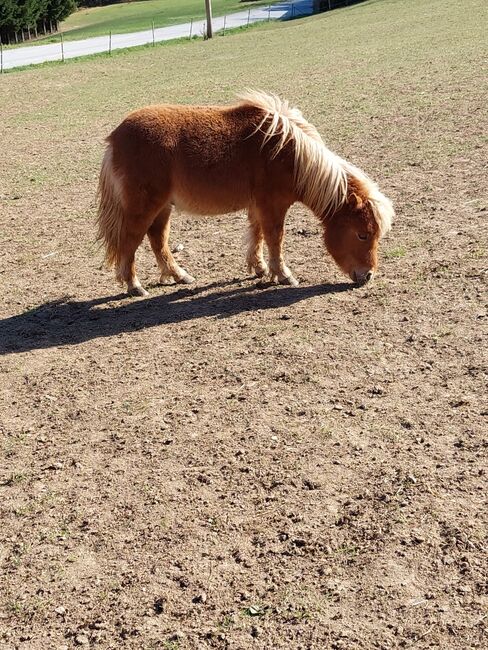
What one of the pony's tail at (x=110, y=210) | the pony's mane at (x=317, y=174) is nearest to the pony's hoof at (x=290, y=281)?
the pony's mane at (x=317, y=174)

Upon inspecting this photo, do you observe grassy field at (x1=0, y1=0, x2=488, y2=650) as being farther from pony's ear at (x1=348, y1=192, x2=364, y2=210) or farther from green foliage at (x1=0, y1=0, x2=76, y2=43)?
green foliage at (x1=0, y1=0, x2=76, y2=43)

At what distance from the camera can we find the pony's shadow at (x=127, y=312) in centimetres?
653

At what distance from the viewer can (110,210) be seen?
6949mm

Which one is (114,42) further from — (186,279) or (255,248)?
(255,248)

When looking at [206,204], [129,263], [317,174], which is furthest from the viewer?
[129,263]

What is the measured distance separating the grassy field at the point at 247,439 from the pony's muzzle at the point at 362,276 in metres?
0.12

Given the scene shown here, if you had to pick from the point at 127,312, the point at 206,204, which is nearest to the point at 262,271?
the point at 206,204

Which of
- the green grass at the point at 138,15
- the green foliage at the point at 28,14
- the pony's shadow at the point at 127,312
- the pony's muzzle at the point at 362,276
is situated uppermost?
the pony's muzzle at the point at 362,276

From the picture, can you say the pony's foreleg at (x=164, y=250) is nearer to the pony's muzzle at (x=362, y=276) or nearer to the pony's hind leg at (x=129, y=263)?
the pony's hind leg at (x=129, y=263)

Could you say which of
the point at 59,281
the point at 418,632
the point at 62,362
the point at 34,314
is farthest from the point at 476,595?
the point at 59,281

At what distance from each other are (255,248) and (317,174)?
3.22ft

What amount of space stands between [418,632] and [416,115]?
11.1 metres

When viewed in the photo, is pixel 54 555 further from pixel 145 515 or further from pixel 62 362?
pixel 62 362

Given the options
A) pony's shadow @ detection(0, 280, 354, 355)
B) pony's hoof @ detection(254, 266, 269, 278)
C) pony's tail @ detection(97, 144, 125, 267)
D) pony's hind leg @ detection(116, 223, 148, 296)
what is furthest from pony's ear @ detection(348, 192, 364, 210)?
pony's tail @ detection(97, 144, 125, 267)
